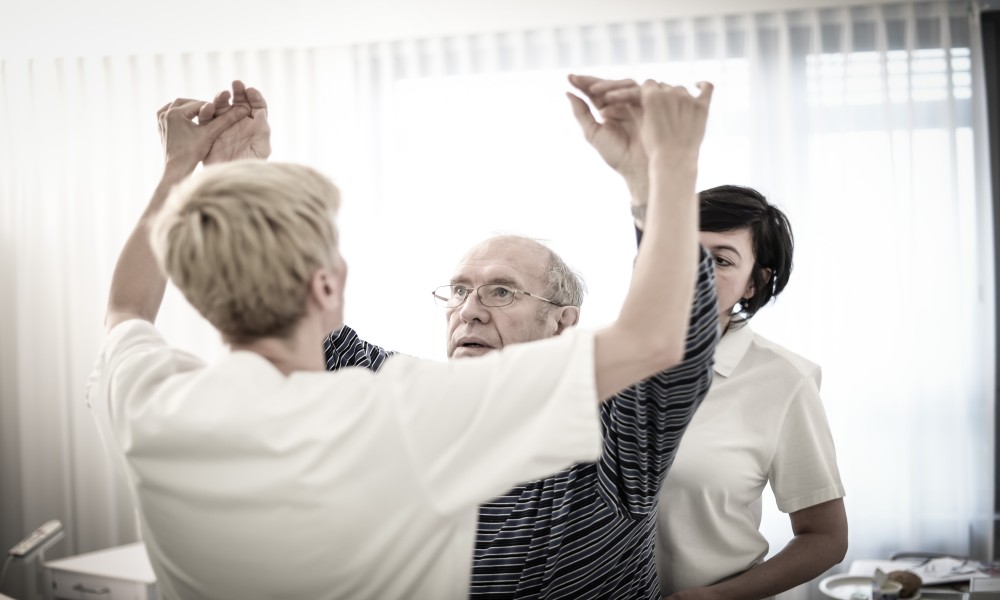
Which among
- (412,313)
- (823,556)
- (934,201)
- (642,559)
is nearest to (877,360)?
(934,201)

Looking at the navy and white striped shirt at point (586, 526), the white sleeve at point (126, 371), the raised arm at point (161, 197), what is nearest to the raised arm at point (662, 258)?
the navy and white striped shirt at point (586, 526)

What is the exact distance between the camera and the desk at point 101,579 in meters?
3.25

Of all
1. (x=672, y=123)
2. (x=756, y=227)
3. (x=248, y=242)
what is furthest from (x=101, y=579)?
(x=672, y=123)

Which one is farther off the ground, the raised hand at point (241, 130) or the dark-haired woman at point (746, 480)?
the raised hand at point (241, 130)

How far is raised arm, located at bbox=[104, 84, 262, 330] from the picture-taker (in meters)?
1.21

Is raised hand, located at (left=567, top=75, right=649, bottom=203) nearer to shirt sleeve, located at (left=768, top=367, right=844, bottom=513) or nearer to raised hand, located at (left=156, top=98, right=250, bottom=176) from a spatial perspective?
raised hand, located at (left=156, top=98, right=250, bottom=176)

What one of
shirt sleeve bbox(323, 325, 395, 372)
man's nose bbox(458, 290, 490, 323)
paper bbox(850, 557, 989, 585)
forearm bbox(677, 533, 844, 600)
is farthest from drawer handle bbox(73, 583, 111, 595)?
paper bbox(850, 557, 989, 585)

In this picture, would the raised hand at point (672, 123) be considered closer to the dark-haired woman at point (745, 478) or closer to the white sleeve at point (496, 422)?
the white sleeve at point (496, 422)

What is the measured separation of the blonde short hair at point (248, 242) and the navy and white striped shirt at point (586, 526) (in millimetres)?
510

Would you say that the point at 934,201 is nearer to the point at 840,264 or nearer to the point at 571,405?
the point at 840,264

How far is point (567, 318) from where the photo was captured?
73.1 inches

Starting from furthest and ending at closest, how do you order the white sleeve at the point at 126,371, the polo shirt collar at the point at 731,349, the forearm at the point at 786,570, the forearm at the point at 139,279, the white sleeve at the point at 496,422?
the polo shirt collar at the point at 731,349 < the forearm at the point at 786,570 < the forearm at the point at 139,279 < the white sleeve at the point at 126,371 < the white sleeve at the point at 496,422

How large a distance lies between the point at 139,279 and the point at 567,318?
3.01 ft

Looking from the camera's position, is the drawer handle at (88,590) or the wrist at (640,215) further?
the drawer handle at (88,590)
